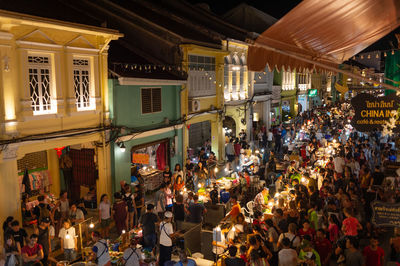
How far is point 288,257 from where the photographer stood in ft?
24.7

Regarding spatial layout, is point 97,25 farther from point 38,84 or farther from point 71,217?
point 71,217

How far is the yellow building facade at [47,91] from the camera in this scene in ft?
34.0

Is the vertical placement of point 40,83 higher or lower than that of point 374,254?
higher

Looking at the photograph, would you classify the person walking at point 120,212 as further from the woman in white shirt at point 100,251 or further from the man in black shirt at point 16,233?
the woman in white shirt at point 100,251

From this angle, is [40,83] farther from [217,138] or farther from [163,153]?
[217,138]

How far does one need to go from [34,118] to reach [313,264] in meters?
8.80

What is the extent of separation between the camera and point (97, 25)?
A: 43.1 ft

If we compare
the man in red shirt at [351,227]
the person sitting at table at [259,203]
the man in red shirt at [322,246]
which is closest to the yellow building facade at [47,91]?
the person sitting at table at [259,203]

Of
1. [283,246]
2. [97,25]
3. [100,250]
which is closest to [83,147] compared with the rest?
[97,25]

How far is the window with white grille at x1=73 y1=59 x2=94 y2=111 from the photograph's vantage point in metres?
12.7

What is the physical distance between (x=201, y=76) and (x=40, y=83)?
35.7 feet

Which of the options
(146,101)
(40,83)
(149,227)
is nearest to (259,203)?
(149,227)

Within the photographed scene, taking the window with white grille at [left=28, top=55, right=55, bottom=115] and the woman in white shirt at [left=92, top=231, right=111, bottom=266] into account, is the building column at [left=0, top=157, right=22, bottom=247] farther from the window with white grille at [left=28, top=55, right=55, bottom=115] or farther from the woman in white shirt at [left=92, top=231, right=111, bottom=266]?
the woman in white shirt at [left=92, top=231, right=111, bottom=266]

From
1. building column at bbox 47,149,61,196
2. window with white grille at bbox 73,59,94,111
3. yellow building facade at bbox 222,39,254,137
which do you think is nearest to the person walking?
window with white grille at bbox 73,59,94,111
